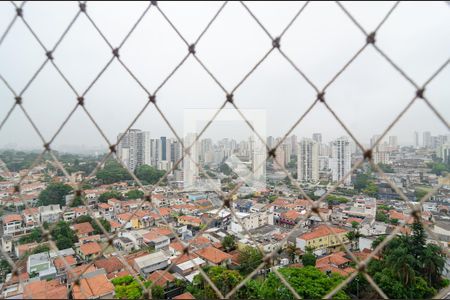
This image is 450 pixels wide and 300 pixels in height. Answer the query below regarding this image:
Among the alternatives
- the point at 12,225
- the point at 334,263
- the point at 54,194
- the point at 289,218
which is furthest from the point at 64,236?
the point at 289,218

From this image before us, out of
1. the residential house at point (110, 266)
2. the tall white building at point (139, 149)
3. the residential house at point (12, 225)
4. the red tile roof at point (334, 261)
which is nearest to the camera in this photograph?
the residential house at point (110, 266)

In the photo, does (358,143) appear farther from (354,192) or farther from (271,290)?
(354,192)

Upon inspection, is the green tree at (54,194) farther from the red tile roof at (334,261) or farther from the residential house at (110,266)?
the red tile roof at (334,261)

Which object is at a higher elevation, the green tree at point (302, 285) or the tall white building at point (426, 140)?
the tall white building at point (426, 140)

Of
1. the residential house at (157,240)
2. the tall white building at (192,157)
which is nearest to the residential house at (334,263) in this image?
the tall white building at (192,157)

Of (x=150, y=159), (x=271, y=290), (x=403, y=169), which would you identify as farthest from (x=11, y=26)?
(x=403, y=169)

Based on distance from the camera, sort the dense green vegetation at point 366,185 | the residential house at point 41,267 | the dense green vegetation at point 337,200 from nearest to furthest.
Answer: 1. the residential house at point 41,267
2. the dense green vegetation at point 337,200
3. the dense green vegetation at point 366,185
